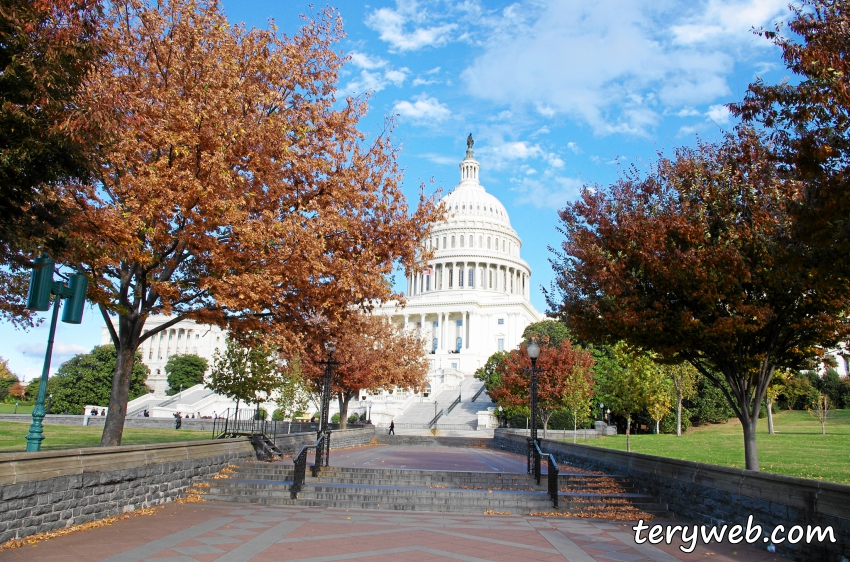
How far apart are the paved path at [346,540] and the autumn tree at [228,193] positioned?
14.7ft

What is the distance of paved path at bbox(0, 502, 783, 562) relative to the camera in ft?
28.0

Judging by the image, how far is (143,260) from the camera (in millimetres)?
12570

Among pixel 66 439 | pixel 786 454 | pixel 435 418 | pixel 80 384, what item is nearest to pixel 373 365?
pixel 66 439

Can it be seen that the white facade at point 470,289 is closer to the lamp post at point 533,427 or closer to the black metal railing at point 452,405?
the black metal railing at point 452,405

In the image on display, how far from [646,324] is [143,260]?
35.9 feet

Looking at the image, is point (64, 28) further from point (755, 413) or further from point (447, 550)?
point (755, 413)

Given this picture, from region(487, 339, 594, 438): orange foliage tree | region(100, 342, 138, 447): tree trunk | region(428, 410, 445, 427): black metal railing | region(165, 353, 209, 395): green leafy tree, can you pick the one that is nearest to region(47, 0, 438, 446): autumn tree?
region(100, 342, 138, 447): tree trunk

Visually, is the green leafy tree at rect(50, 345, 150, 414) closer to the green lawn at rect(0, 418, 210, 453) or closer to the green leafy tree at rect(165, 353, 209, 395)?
the green leafy tree at rect(165, 353, 209, 395)

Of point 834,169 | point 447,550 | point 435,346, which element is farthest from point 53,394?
point 834,169

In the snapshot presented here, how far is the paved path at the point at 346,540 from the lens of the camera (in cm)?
853

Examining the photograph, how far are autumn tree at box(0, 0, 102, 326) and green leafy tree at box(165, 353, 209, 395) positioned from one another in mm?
82642

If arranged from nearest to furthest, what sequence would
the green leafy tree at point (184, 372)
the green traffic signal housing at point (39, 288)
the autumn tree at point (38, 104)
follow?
the autumn tree at point (38, 104), the green traffic signal housing at point (39, 288), the green leafy tree at point (184, 372)


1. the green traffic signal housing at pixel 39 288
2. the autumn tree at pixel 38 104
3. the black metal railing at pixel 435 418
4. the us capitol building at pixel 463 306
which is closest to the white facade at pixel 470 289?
the us capitol building at pixel 463 306

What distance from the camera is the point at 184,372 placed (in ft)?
288
